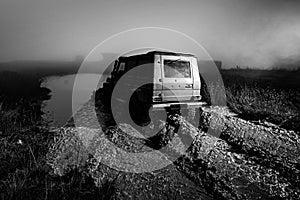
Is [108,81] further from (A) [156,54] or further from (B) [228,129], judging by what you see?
(B) [228,129]

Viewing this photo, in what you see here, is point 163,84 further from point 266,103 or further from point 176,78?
point 266,103

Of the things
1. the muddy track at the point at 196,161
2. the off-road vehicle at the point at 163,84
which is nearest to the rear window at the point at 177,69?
the off-road vehicle at the point at 163,84

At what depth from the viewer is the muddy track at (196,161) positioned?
3.42m

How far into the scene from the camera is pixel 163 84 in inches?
239

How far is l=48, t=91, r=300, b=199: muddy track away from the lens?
342 cm

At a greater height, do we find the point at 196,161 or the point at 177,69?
the point at 177,69

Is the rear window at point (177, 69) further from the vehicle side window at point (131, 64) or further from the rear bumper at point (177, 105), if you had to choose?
the vehicle side window at point (131, 64)

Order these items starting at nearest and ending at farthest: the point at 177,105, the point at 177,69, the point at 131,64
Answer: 1. the point at 177,105
2. the point at 177,69
3. the point at 131,64

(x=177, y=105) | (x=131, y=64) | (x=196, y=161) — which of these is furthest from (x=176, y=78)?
(x=196, y=161)

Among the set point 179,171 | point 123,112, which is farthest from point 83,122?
point 179,171

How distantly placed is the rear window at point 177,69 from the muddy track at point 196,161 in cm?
145

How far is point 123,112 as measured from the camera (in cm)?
703

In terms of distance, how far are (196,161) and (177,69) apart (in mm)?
3153

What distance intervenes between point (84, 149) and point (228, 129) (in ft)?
14.0
